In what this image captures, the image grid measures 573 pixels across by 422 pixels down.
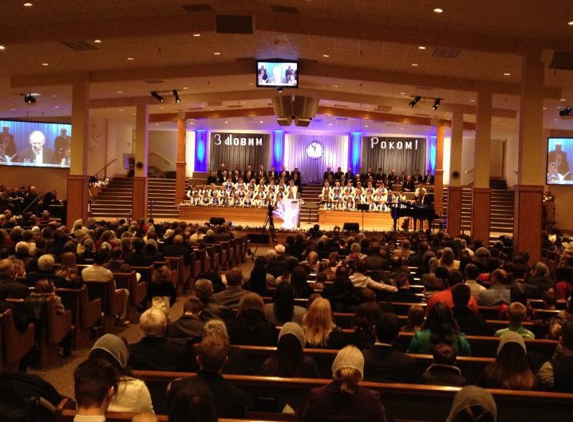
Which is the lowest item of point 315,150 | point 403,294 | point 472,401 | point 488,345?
point 488,345

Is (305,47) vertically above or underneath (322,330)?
above

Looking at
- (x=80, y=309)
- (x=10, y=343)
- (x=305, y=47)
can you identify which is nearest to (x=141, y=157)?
(x=305, y=47)

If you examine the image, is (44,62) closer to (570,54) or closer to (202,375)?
(570,54)

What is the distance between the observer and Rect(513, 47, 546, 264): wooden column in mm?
12359

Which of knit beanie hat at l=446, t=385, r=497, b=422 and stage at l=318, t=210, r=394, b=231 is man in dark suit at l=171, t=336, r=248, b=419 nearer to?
knit beanie hat at l=446, t=385, r=497, b=422

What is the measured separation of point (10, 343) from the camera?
5.55m

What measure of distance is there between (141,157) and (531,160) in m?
13.0

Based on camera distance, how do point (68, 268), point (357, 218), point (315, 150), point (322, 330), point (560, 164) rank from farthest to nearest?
point (315, 150) → point (560, 164) → point (357, 218) → point (68, 268) → point (322, 330)

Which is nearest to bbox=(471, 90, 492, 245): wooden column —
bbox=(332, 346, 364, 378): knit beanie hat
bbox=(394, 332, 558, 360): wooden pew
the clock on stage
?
bbox=(394, 332, 558, 360): wooden pew

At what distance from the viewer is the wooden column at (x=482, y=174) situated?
633 inches

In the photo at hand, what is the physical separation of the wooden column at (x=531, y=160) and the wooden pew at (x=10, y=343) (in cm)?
946

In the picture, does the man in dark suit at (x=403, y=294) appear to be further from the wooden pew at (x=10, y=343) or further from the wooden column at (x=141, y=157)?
the wooden column at (x=141, y=157)

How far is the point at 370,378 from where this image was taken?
3.91 m

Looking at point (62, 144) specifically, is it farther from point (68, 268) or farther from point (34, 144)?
point (68, 268)
